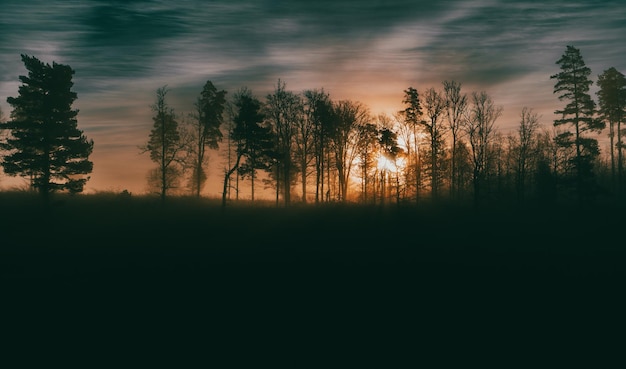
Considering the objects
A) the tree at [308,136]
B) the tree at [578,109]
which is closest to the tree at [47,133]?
the tree at [308,136]

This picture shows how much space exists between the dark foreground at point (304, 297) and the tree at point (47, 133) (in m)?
5.52

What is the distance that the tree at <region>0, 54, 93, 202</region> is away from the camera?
98.4 feet

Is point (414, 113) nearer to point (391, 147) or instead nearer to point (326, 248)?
point (391, 147)

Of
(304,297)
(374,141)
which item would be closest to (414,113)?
(374,141)

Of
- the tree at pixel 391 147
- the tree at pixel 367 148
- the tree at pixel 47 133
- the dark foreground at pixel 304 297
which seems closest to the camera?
the dark foreground at pixel 304 297

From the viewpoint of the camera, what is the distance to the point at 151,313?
36.1 ft

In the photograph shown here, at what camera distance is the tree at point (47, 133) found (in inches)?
1181

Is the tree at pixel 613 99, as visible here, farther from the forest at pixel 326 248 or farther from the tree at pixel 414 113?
the tree at pixel 414 113

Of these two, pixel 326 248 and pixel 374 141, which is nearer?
pixel 326 248

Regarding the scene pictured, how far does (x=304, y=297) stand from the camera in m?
12.5

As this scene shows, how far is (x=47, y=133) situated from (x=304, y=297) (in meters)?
29.6

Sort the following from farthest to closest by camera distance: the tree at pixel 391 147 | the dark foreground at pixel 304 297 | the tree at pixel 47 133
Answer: the tree at pixel 391 147 → the tree at pixel 47 133 → the dark foreground at pixel 304 297

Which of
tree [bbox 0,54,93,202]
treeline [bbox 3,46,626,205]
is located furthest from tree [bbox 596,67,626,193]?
tree [bbox 0,54,93,202]

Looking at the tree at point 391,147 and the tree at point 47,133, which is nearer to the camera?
the tree at point 47,133
